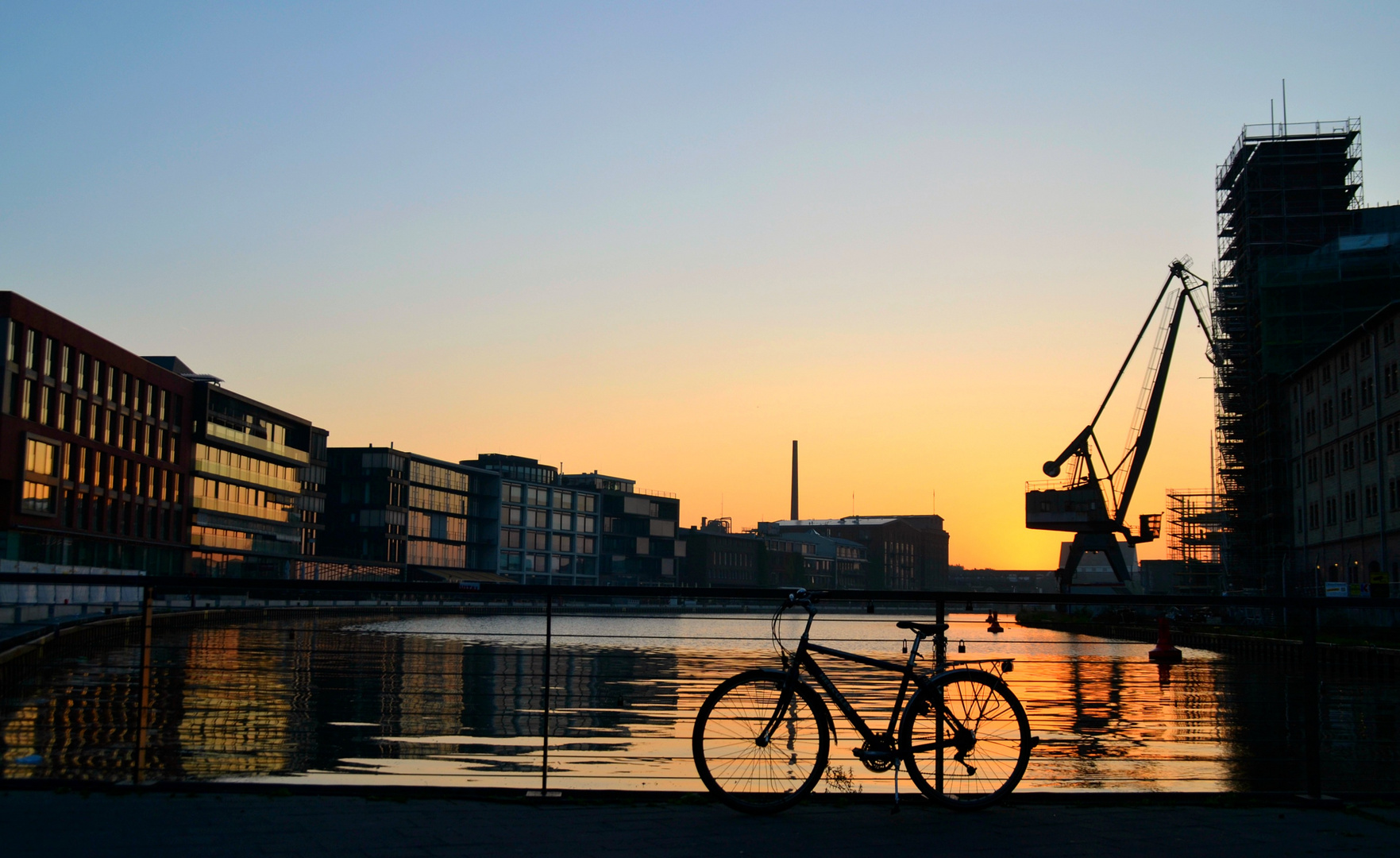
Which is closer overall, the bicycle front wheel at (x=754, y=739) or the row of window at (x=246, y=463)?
the bicycle front wheel at (x=754, y=739)

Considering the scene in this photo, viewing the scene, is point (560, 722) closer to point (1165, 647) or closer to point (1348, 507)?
point (1165, 647)

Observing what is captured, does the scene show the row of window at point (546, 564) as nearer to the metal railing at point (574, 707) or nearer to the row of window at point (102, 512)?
the row of window at point (102, 512)

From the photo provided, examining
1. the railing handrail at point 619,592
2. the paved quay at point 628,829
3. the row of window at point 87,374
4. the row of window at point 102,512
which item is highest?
the row of window at point 87,374

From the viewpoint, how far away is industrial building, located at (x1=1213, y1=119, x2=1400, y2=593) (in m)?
70.9

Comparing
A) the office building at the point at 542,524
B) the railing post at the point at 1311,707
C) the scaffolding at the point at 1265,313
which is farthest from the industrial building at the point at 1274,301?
the office building at the point at 542,524

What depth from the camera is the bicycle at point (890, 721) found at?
731 centimetres

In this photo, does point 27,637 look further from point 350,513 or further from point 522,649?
point 350,513

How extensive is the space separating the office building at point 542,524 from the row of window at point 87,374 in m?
65.6

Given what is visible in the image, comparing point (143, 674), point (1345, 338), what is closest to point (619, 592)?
point (143, 674)

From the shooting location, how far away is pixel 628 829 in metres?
6.65

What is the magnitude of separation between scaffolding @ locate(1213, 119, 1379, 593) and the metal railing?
31.5 m

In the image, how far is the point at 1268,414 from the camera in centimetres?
7656

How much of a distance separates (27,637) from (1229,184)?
77041 millimetres

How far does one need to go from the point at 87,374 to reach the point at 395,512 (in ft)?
192
